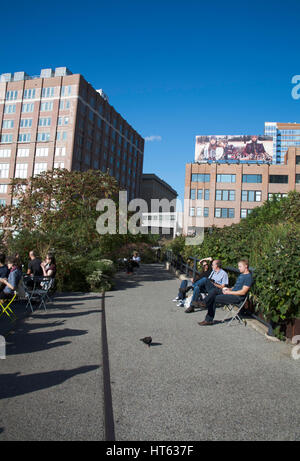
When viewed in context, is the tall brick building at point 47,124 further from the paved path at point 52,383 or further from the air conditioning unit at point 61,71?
the paved path at point 52,383

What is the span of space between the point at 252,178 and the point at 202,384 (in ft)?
228

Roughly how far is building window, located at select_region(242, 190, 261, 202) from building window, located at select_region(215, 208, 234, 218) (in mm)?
3289

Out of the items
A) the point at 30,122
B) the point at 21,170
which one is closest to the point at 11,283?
the point at 21,170

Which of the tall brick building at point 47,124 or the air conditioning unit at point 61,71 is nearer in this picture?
the tall brick building at point 47,124

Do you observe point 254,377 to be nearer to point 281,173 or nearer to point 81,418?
point 81,418

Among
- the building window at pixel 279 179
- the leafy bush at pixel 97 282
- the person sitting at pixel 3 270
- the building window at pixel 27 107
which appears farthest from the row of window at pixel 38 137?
the person sitting at pixel 3 270

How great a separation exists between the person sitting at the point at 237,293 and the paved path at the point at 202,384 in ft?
1.73

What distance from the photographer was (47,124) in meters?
63.4

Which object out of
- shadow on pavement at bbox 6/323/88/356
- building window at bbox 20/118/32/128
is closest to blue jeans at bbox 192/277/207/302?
shadow on pavement at bbox 6/323/88/356

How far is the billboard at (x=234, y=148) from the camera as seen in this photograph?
68.9 meters

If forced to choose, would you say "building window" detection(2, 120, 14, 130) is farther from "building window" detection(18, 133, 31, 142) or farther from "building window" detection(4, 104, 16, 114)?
"building window" detection(18, 133, 31, 142)

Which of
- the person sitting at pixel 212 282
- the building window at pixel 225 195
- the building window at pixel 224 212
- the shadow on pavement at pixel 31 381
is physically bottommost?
the shadow on pavement at pixel 31 381

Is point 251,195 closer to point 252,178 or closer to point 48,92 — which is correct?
point 252,178

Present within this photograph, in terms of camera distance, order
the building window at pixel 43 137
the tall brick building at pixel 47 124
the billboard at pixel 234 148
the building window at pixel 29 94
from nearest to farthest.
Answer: the tall brick building at pixel 47 124 → the building window at pixel 43 137 → the building window at pixel 29 94 → the billboard at pixel 234 148
